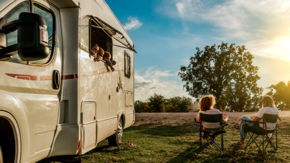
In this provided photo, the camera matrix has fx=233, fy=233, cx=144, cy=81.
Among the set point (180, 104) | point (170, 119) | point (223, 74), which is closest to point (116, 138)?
point (170, 119)

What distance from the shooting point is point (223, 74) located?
28578 mm

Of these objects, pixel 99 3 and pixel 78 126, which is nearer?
pixel 78 126

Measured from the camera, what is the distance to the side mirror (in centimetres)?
234

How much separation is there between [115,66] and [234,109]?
27011mm

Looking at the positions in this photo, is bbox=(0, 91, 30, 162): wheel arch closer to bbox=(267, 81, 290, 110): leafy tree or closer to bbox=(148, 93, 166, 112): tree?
bbox=(148, 93, 166, 112): tree

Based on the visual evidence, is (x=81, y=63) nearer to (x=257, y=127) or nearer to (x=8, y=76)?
(x=8, y=76)

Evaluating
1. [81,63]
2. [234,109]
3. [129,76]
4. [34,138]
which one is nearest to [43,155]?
[34,138]

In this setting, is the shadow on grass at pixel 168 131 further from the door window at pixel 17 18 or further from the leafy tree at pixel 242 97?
the leafy tree at pixel 242 97

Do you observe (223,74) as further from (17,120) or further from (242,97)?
(17,120)

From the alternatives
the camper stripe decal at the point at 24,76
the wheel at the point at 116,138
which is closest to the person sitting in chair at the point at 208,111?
the wheel at the point at 116,138

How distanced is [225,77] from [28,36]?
93.8 ft

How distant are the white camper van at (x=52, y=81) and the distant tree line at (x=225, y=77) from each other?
24.7m

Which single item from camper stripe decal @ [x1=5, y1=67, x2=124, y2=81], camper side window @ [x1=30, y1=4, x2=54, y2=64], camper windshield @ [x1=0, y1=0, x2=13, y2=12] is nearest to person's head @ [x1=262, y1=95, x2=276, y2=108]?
camper stripe decal @ [x1=5, y1=67, x2=124, y2=81]

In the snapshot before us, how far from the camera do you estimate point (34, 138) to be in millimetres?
2889
